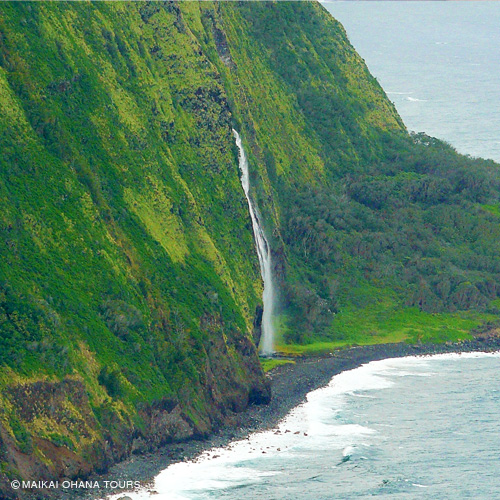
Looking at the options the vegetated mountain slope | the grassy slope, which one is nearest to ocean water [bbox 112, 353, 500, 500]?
the grassy slope

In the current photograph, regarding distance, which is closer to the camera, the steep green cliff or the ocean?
the ocean

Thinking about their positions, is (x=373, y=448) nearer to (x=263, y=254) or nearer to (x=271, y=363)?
(x=271, y=363)

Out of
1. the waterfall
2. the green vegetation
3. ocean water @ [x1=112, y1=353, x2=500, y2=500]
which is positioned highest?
the waterfall

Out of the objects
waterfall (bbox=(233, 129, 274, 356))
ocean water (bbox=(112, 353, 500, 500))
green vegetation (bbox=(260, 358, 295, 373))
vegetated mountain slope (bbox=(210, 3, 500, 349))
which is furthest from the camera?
vegetated mountain slope (bbox=(210, 3, 500, 349))

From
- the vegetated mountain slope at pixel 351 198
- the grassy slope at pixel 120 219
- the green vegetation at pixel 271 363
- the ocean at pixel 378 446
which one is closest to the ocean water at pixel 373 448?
the ocean at pixel 378 446

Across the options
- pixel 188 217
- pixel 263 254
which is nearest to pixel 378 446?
pixel 188 217

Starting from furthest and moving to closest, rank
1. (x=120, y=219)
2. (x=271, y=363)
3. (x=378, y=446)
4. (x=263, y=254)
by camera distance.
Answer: (x=263, y=254), (x=271, y=363), (x=120, y=219), (x=378, y=446)

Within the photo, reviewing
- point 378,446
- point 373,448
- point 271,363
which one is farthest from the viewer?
point 271,363

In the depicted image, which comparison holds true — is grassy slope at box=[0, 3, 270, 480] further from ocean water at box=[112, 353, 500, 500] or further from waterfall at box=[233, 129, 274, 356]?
ocean water at box=[112, 353, 500, 500]
